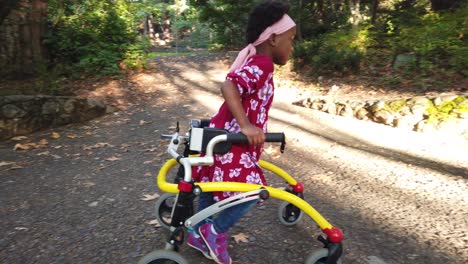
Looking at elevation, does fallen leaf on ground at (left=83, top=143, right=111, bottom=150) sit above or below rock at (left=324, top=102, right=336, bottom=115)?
below

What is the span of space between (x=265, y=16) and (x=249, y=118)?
61 cm

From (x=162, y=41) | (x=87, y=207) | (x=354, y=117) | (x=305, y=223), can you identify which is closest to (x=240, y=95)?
(x=305, y=223)

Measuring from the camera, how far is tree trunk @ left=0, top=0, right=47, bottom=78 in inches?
308

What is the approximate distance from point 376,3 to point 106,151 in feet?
33.3

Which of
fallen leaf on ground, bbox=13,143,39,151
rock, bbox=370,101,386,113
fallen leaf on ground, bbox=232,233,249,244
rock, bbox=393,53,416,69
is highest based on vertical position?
rock, bbox=393,53,416,69

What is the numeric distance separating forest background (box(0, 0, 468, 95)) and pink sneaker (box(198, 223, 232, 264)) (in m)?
5.07

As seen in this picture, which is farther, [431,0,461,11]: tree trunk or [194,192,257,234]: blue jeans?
[431,0,461,11]: tree trunk

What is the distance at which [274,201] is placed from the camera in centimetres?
357

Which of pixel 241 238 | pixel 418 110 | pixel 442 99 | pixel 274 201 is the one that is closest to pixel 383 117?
pixel 418 110

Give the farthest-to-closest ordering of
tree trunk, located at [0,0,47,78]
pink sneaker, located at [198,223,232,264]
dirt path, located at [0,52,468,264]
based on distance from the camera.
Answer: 1. tree trunk, located at [0,0,47,78]
2. dirt path, located at [0,52,468,264]
3. pink sneaker, located at [198,223,232,264]

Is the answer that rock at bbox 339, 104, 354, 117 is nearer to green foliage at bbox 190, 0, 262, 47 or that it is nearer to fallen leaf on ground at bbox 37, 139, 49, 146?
fallen leaf on ground at bbox 37, 139, 49, 146

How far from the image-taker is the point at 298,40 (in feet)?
39.1

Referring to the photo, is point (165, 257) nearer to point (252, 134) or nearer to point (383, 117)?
point (252, 134)

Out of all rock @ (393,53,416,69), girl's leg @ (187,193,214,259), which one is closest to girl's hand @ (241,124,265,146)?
girl's leg @ (187,193,214,259)
